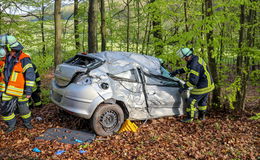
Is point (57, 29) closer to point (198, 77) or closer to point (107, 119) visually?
point (107, 119)

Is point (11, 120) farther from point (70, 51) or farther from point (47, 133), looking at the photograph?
point (70, 51)

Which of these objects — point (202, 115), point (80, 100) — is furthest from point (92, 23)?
point (202, 115)

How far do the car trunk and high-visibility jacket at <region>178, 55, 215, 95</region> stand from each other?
2.41 m

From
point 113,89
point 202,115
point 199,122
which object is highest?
point 113,89

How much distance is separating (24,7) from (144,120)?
1161 centimetres

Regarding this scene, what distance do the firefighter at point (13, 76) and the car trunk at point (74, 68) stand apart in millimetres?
596

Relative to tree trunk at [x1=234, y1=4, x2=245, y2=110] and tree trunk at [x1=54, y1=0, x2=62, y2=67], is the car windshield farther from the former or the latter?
tree trunk at [x1=234, y1=4, x2=245, y2=110]

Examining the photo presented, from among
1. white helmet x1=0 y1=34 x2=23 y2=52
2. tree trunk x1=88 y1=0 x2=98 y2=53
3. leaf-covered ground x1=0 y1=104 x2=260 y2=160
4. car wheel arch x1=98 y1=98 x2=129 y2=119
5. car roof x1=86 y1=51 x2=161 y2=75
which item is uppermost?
tree trunk x1=88 y1=0 x2=98 y2=53

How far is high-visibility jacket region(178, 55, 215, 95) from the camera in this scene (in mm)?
5523

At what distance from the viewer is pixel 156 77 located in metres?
5.40

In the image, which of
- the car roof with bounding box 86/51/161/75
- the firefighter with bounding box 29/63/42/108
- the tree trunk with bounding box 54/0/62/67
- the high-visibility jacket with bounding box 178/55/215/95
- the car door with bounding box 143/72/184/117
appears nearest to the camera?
the car roof with bounding box 86/51/161/75

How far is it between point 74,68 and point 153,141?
2299mm

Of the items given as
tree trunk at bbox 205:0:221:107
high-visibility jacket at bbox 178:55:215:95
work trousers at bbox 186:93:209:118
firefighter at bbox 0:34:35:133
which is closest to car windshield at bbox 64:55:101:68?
firefighter at bbox 0:34:35:133

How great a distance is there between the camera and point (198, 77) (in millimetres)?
5539
